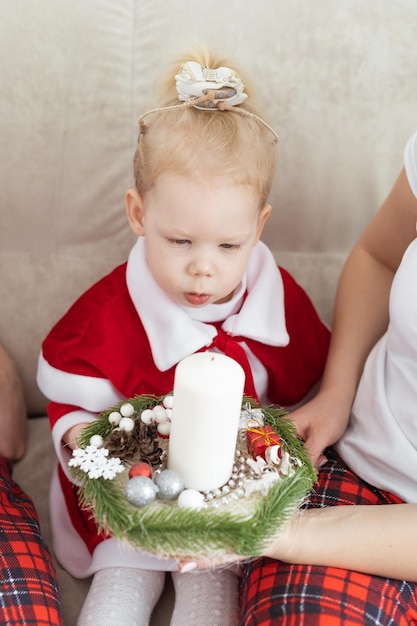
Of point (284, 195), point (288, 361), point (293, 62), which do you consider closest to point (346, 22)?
point (293, 62)

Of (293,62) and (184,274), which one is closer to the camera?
(184,274)

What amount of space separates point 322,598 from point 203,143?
0.69 m

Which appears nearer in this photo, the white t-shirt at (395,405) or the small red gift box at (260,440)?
the small red gift box at (260,440)

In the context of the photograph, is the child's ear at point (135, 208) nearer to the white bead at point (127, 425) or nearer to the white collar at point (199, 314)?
the white collar at point (199, 314)

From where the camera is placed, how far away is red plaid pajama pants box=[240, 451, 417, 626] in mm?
996

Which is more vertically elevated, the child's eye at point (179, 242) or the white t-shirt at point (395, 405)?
the child's eye at point (179, 242)

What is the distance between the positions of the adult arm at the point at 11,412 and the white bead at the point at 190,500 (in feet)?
2.13

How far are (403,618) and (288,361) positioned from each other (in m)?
0.51

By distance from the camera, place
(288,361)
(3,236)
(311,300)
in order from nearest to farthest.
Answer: (288,361) < (3,236) < (311,300)

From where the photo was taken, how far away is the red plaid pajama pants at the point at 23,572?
1.05m

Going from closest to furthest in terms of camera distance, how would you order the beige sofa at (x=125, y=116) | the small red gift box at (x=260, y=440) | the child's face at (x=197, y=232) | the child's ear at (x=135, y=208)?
the small red gift box at (x=260, y=440) → the child's face at (x=197, y=232) → the child's ear at (x=135, y=208) → the beige sofa at (x=125, y=116)

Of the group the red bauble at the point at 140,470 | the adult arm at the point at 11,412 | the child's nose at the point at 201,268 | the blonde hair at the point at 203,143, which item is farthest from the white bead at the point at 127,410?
the adult arm at the point at 11,412

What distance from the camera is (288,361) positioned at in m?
1.39

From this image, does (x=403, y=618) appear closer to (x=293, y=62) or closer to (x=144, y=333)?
(x=144, y=333)
